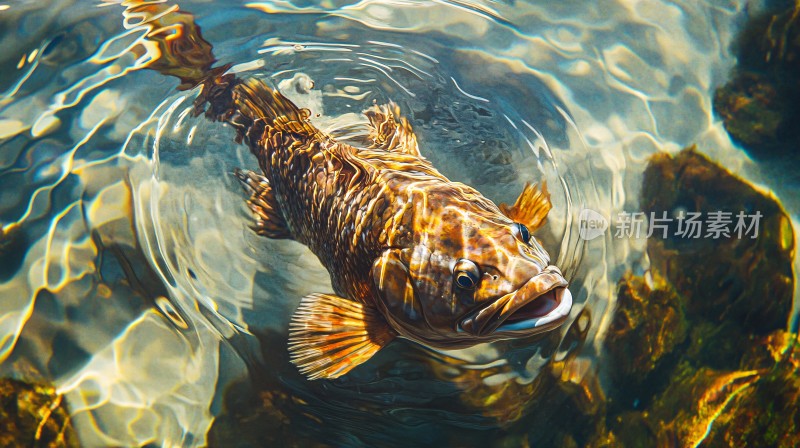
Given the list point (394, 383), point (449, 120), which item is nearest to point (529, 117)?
point (449, 120)

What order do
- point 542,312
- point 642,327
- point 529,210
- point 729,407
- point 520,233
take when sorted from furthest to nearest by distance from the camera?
point 642,327
point 529,210
point 729,407
point 520,233
point 542,312

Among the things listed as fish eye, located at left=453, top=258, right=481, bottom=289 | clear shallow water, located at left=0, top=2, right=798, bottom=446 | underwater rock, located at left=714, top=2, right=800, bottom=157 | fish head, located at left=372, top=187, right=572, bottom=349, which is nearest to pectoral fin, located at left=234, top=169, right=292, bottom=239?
clear shallow water, located at left=0, top=2, right=798, bottom=446

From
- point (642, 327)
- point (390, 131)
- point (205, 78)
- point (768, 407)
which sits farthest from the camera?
point (205, 78)

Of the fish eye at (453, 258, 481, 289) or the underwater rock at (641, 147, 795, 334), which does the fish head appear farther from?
the underwater rock at (641, 147, 795, 334)

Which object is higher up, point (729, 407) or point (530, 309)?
point (530, 309)

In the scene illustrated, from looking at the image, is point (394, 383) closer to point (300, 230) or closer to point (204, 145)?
point (300, 230)

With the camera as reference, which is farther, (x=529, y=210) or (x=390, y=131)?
(x=390, y=131)

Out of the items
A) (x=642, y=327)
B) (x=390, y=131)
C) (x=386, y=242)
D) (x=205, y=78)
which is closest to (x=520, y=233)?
(x=386, y=242)

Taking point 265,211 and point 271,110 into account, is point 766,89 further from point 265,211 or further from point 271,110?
point 265,211
